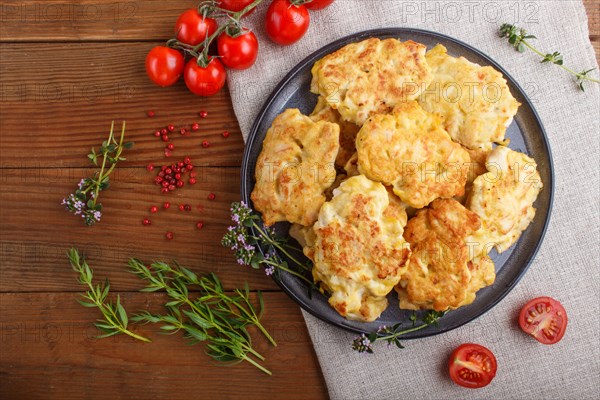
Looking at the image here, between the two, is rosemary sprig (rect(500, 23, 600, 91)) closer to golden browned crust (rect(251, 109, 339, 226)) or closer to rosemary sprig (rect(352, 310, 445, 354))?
golden browned crust (rect(251, 109, 339, 226))

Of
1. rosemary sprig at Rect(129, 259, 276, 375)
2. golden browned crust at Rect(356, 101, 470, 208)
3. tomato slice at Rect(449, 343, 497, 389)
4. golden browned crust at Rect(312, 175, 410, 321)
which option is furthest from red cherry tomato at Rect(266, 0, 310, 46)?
tomato slice at Rect(449, 343, 497, 389)

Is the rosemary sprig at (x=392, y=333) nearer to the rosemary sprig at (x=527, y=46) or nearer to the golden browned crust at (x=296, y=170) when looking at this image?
the golden browned crust at (x=296, y=170)

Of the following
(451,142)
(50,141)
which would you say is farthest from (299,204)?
(50,141)

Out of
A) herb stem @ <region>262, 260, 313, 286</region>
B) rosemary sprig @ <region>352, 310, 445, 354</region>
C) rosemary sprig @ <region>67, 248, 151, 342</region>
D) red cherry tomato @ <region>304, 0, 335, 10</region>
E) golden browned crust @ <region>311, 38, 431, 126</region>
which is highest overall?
red cherry tomato @ <region>304, 0, 335, 10</region>

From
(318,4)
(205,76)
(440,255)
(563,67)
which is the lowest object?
(440,255)

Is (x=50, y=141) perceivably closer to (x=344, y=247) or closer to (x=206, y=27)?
(x=206, y=27)

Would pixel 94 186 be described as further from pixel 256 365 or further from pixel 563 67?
pixel 563 67

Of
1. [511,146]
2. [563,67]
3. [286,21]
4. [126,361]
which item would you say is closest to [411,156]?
[511,146]

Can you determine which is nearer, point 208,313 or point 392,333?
point 392,333
